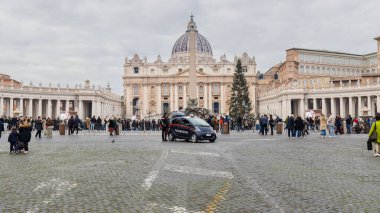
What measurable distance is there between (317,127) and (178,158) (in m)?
29.3

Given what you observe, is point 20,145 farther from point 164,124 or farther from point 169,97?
point 169,97

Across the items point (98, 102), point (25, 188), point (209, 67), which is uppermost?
point (209, 67)

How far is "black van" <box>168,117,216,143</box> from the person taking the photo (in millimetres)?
21453

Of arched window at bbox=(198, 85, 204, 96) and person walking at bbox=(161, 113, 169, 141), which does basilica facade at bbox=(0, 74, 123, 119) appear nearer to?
arched window at bbox=(198, 85, 204, 96)

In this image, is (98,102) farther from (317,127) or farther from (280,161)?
(280,161)

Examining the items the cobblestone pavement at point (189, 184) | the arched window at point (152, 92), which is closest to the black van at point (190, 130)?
the cobblestone pavement at point (189, 184)

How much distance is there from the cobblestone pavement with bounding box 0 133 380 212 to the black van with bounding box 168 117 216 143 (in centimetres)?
827

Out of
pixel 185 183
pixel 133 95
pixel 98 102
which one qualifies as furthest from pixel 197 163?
pixel 133 95

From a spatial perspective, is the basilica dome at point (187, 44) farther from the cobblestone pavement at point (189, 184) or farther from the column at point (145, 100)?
the cobblestone pavement at point (189, 184)

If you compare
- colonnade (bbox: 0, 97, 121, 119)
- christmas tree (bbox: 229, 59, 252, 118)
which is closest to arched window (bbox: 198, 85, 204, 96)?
colonnade (bbox: 0, 97, 121, 119)

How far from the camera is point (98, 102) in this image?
86875 mm

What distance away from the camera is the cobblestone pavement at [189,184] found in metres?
6.47

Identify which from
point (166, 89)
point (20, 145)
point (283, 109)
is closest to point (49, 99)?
point (166, 89)

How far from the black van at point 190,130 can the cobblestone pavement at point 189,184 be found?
27.1ft
